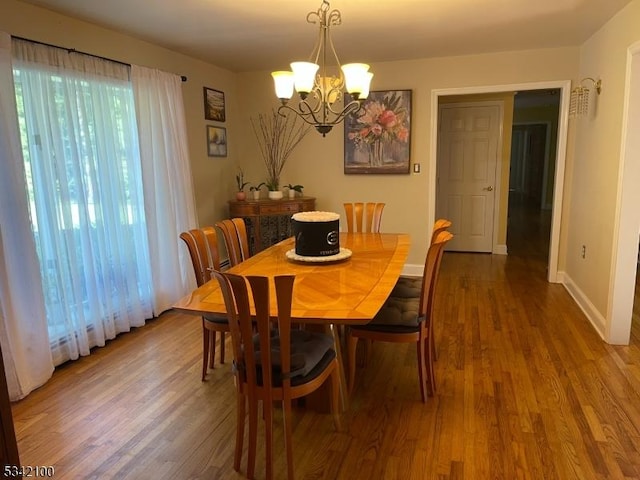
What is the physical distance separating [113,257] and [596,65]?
4.19 m

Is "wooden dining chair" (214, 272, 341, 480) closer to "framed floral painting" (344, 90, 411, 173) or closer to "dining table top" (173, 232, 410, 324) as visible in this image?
"dining table top" (173, 232, 410, 324)

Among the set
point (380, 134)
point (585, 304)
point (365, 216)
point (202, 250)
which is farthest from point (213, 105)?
point (585, 304)

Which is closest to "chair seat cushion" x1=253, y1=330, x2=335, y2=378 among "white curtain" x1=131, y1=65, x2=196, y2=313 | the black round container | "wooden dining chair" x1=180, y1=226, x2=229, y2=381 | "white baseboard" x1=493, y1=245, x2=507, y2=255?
"wooden dining chair" x1=180, y1=226, x2=229, y2=381

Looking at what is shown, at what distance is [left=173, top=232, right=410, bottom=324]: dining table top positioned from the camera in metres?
1.83

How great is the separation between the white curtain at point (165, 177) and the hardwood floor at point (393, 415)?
0.68 metres

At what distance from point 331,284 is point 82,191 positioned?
6.60 feet

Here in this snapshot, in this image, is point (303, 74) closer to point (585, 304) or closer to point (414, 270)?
point (585, 304)

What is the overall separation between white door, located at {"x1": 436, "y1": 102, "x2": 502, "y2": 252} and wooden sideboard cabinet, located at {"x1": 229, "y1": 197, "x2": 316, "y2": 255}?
2.34 meters

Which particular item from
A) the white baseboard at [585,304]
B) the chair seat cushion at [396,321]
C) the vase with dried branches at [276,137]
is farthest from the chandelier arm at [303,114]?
the white baseboard at [585,304]

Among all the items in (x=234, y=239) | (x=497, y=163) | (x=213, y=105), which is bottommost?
(x=234, y=239)

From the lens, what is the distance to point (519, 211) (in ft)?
34.7

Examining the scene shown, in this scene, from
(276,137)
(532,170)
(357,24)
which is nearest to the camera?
(357,24)

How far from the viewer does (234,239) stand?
301cm

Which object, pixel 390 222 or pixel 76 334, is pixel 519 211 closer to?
pixel 390 222
